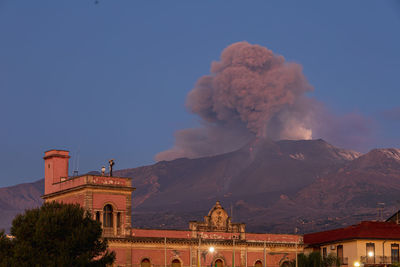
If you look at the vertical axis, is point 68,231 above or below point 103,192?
below

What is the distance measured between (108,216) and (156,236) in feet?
19.6

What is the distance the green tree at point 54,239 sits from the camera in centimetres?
6241

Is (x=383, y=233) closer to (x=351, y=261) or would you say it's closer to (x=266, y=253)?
(x=351, y=261)

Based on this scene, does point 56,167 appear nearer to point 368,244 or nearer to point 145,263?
point 145,263

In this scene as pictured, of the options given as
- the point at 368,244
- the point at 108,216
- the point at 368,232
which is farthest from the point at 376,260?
the point at 108,216

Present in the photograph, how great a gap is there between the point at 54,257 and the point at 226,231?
Result: 93.5 ft

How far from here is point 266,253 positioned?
292ft

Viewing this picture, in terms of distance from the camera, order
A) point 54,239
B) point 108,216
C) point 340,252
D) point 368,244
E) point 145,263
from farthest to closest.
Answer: point 340,252
point 368,244
point 145,263
point 108,216
point 54,239

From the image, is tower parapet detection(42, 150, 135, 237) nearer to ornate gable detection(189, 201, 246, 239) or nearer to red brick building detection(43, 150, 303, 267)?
red brick building detection(43, 150, 303, 267)

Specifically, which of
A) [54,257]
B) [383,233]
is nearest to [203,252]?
[383,233]

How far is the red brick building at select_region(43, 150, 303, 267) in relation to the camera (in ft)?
257

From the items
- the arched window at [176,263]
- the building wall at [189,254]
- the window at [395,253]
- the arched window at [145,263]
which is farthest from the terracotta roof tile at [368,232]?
the arched window at [145,263]

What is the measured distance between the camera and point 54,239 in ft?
210

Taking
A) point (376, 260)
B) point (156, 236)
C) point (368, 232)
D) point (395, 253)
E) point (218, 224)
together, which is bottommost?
point (376, 260)
